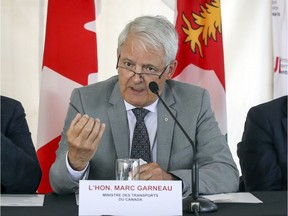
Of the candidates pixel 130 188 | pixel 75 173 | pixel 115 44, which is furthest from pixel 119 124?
pixel 115 44

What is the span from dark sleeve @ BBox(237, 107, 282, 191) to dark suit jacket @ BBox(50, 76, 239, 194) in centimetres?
12

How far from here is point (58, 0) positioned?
350cm

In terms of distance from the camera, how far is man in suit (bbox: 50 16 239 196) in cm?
257

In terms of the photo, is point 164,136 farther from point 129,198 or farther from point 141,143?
point 129,198

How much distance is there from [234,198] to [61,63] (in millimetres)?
1622

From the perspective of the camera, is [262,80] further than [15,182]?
Yes

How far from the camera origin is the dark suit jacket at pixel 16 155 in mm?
2354

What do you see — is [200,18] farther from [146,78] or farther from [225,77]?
[146,78]

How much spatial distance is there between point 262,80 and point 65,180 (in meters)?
1.96

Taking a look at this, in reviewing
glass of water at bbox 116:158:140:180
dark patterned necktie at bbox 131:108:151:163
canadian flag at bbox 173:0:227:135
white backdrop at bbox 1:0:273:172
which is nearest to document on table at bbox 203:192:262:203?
glass of water at bbox 116:158:140:180

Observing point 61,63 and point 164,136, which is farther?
point 61,63

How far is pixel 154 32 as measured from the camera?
2.59m

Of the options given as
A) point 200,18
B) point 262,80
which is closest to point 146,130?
point 200,18

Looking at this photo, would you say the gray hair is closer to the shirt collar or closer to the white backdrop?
the shirt collar
